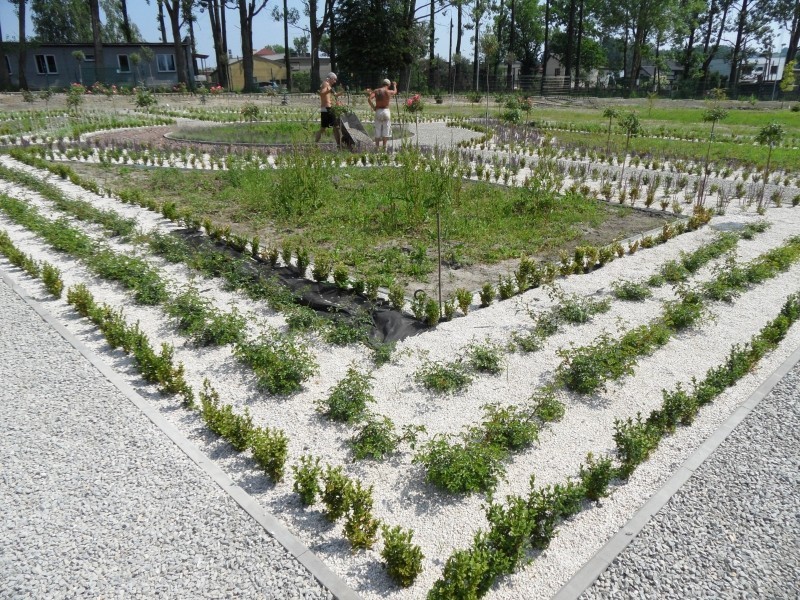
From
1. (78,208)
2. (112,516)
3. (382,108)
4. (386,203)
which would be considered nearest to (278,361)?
(112,516)

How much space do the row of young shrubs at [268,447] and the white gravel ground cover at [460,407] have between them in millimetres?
92

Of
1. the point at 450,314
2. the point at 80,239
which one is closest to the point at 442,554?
the point at 450,314

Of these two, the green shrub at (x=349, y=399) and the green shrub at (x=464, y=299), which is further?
the green shrub at (x=464, y=299)

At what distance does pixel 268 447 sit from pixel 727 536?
2878 millimetres

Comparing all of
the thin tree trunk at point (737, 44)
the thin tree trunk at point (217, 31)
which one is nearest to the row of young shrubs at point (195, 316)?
the thin tree trunk at point (217, 31)

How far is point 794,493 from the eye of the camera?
3730mm

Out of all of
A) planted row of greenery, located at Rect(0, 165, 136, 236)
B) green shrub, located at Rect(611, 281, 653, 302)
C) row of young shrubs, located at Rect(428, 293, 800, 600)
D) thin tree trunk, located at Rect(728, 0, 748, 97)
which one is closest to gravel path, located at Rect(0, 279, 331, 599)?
row of young shrubs, located at Rect(428, 293, 800, 600)

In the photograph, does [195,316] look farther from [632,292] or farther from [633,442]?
[632,292]

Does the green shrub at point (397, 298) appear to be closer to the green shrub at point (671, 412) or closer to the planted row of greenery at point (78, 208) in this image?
the green shrub at point (671, 412)

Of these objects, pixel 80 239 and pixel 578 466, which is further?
pixel 80 239

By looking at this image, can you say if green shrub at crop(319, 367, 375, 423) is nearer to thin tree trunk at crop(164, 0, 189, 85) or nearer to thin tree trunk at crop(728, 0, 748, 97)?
thin tree trunk at crop(164, 0, 189, 85)

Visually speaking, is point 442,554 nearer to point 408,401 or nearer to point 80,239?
point 408,401

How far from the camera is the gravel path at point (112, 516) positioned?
10.0ft

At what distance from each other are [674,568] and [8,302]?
7133 mm
